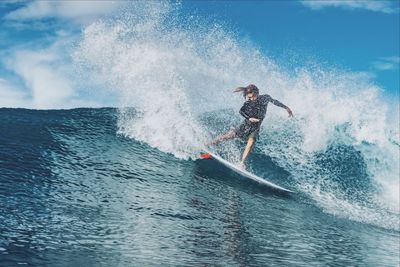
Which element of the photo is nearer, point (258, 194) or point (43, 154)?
point (43, 154)

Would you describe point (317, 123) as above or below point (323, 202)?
above

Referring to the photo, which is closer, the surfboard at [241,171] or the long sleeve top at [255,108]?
the surfboard at [241,171]

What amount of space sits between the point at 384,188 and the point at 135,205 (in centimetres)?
976

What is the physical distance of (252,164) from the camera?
1104 centimetres

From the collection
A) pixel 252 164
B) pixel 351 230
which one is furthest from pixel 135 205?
pixel 252 164

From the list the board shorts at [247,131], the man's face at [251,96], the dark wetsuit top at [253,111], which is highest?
the man's face at [251,96]

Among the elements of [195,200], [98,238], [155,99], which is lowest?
[98,238]

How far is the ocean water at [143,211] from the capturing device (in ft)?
12.7

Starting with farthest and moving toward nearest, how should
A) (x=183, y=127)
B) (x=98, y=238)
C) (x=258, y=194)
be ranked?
(x=183, y=127) → (x=258, y=194) → (x=98, y=238)

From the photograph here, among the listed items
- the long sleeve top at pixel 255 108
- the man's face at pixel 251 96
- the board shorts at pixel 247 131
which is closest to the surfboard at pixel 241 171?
the board shorts at pixel 247 131

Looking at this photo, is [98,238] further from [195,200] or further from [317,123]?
[317,123]

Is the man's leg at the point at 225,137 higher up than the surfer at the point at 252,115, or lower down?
lower down

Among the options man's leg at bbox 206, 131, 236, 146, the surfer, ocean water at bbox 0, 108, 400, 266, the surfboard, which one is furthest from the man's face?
ocean water at bbox 0, 108, 400, 266

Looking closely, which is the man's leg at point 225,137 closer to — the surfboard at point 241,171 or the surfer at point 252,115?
the surfer at point 252,115
